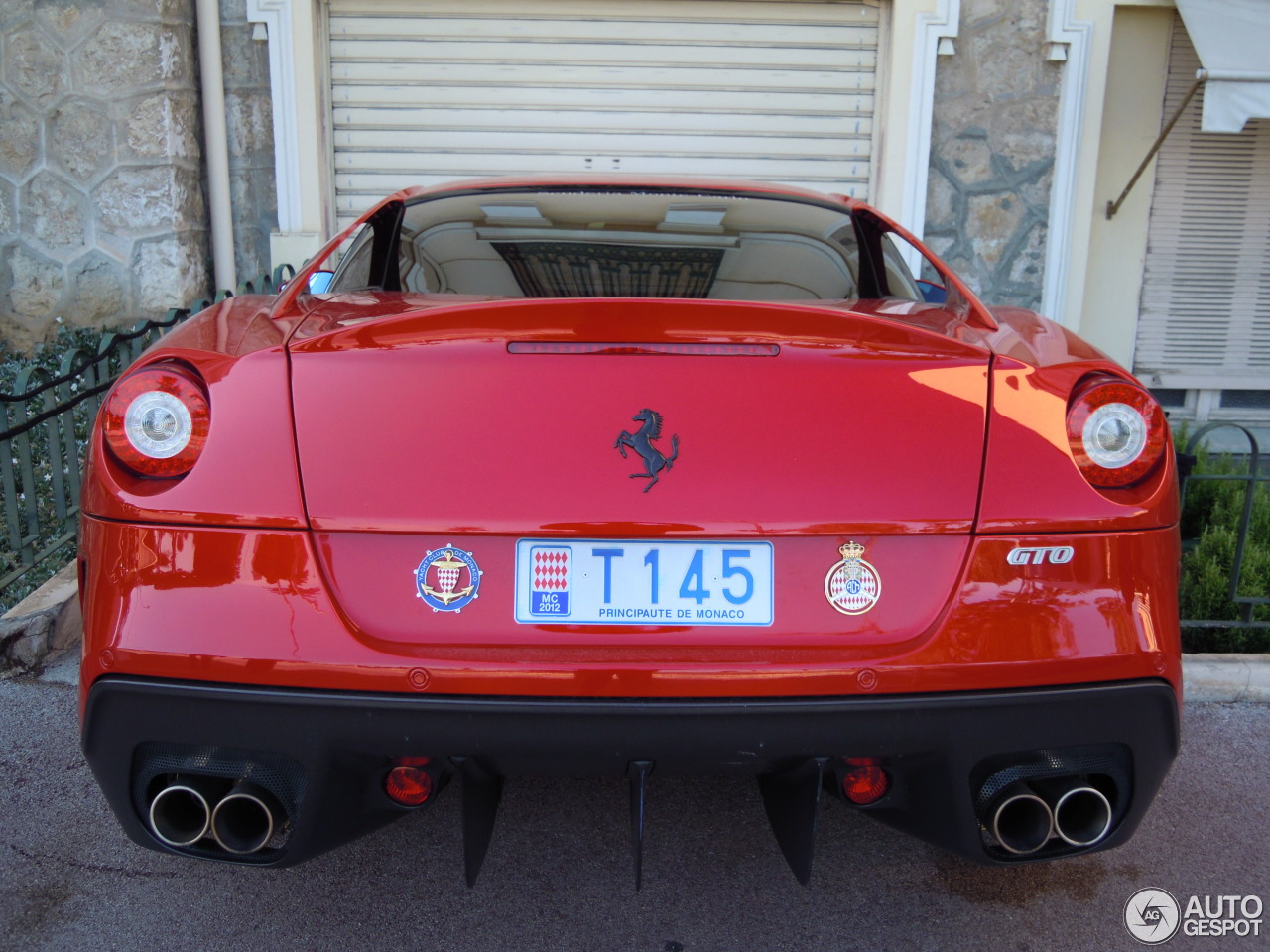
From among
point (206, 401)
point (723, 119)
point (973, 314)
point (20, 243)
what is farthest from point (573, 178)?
point (20, 243)

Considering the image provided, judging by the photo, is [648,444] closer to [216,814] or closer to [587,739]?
[587,739]

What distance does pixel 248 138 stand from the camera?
631 centimetres

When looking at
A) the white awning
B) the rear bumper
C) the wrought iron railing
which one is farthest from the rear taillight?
the white awning

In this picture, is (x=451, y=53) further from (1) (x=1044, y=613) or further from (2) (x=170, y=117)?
(1) (x=1044, y=613)

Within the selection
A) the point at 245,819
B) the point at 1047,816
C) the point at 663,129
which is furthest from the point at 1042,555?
the point at 663,129

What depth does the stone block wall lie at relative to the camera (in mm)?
5934

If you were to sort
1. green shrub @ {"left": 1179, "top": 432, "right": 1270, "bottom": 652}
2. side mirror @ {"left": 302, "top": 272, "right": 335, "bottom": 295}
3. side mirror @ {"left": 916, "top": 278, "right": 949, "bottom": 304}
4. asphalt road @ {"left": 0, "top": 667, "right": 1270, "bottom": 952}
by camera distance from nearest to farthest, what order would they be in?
asphalt road @ {"left": 0, "top": 667, "right": 1270, "bottom": 952}
side mirror @ {"left": 302, "top": 272, "right": 335, "bottom": 295}
side mirror @ {"left": 916, "top": 278, "right": 949, "bottom": 304}
green shrub @ {"left": 1179, "top": 432, "right": 1270, "bottom": 652}

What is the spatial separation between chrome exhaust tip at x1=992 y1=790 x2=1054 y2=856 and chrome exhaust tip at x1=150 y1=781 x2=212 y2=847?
1.31 metres

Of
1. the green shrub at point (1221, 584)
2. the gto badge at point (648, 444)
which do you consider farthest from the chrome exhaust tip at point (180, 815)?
the green shrub at point (1221, 584)

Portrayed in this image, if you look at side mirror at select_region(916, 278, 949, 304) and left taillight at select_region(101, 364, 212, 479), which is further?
side mirror at select_region(916, 278, 949, 304)

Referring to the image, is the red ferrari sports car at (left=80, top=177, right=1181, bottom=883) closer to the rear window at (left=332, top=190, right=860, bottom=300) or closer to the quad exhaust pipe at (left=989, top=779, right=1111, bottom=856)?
the quad exhaust pipe at (left=989, top=779, right=1111, bottom=856)

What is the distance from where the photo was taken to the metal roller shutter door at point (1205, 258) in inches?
261

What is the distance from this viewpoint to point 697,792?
264cm

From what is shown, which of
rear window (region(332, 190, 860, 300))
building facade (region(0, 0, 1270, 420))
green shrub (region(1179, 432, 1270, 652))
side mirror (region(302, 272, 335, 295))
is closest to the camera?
rear window (region(332, 190, 860, 300))
